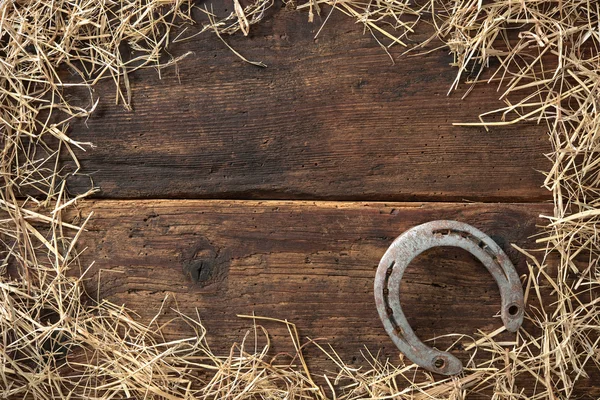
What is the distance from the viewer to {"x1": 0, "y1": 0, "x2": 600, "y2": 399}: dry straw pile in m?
0.94

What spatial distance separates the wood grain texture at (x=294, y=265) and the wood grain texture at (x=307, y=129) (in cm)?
3

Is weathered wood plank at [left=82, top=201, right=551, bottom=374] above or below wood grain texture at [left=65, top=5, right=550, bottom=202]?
below

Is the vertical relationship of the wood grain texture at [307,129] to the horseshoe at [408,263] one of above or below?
above

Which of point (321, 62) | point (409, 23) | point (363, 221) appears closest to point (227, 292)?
point (363, 221)

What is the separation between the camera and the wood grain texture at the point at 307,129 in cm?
98

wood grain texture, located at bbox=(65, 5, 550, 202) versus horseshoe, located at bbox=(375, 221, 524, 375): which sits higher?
wood grain texture, located at bbox=(65, 5, 550, 202)

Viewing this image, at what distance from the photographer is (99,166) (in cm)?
103

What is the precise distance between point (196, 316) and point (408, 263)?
400 millimetres

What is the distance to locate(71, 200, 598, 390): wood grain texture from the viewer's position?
0.98 m

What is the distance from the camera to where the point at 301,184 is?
1003 mm

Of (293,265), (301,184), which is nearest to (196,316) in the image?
(293,265)

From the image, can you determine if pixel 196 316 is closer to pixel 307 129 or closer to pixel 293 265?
pixel 293 265

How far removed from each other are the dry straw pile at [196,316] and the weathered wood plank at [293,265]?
3cm

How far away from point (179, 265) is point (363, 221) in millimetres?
351
